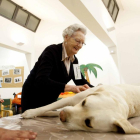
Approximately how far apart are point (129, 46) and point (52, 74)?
557 cm

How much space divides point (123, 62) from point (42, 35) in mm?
3873

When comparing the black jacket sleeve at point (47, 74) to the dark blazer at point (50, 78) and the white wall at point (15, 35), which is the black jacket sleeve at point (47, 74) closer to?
the dark blazer at point (50, 78)

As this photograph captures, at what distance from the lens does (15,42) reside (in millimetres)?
5730

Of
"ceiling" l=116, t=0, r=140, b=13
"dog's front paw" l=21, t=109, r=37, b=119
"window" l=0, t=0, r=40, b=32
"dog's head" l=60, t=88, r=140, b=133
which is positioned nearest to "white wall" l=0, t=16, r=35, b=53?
"window" l=0, t=0, r=40, b=32

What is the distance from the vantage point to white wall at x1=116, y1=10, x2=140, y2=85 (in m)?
6.11

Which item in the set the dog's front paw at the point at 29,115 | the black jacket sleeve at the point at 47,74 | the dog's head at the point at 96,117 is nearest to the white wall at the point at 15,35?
the black jacket sleeve at the point at 47,74

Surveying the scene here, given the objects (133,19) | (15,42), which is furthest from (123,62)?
(15,42)

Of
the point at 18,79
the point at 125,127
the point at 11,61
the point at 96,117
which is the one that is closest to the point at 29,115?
the point at 96,117

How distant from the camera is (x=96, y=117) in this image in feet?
2.66

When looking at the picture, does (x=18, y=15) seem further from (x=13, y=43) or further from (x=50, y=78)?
(x=50, y=78)

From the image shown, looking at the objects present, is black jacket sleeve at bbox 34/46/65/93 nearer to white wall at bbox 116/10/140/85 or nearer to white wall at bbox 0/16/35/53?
white wall at bbox 0/16/35/53

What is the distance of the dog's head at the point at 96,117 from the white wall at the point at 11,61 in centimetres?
612

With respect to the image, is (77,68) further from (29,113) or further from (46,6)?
(46,6)

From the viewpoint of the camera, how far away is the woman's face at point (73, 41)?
1.72m
